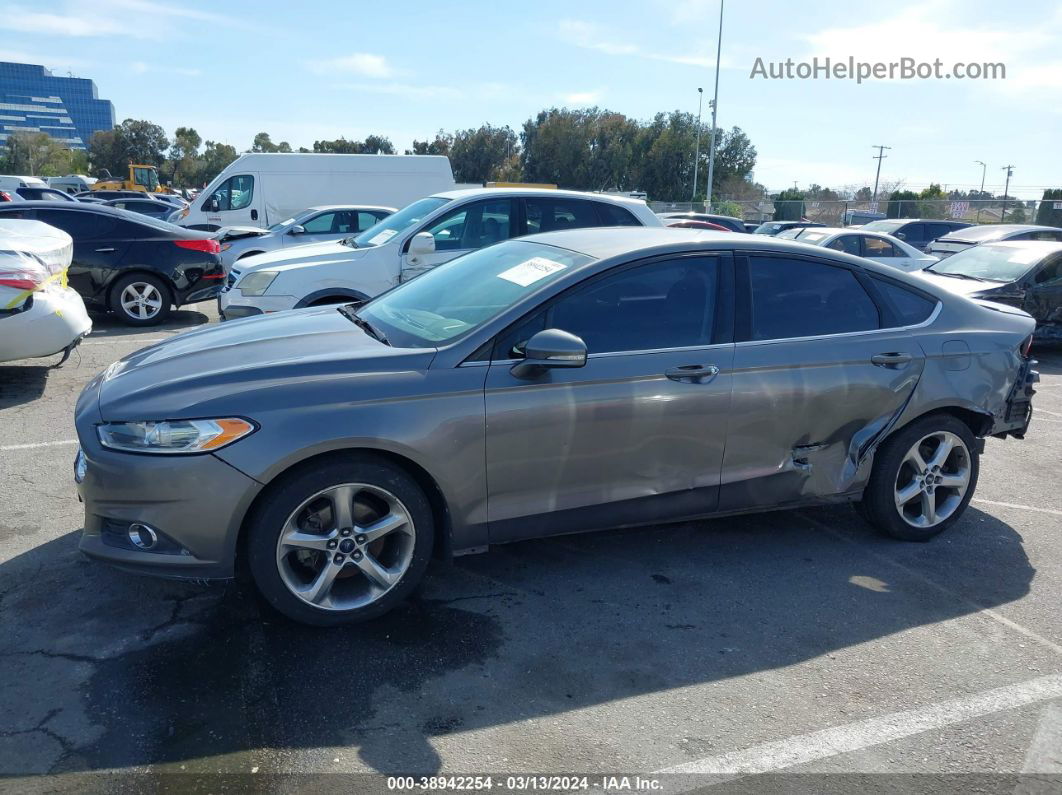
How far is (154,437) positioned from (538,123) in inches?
2509

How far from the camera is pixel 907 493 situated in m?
4.61

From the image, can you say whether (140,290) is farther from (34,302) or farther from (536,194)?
(536,194)

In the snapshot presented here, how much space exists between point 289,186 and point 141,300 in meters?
8.06

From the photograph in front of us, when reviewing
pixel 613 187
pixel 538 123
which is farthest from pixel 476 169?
pixel 613 187

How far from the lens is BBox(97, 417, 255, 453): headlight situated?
130 inches

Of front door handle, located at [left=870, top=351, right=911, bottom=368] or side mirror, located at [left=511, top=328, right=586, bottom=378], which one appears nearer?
side mirror, located at [left=511, top=328, right=586, bottom=378]

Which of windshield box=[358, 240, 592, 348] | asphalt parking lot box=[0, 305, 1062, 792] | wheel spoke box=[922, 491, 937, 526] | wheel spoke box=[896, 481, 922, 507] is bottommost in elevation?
asphalt parking lot box=[0, 305, 1062, 792]

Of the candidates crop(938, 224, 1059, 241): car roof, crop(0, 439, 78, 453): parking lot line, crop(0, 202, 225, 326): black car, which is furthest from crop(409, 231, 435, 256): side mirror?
crop(938, 224, 1059, 241): car roof

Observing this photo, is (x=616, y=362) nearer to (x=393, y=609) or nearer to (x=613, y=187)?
(x=393, y=609)

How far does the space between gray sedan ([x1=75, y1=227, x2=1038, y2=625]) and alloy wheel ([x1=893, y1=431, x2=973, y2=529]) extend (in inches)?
0.5

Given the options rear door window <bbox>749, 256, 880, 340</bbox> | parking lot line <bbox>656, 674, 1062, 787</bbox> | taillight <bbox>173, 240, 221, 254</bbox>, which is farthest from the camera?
taillight <bbox>173, 240, 221, 254</bbox>

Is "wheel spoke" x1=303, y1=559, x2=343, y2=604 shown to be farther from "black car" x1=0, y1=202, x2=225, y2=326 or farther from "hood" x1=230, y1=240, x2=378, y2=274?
"black car" x1=0, y1=202, x2=225, y2=326

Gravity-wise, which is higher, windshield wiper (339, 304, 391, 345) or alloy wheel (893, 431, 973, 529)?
windshield wiper (339, 304, 391, 345)

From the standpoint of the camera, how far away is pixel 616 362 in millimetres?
3848
